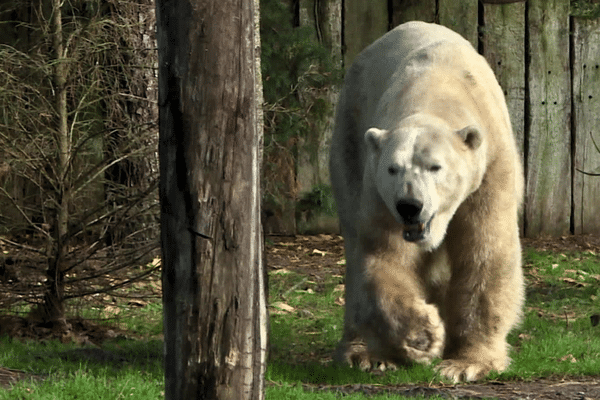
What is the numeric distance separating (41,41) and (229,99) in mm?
3359

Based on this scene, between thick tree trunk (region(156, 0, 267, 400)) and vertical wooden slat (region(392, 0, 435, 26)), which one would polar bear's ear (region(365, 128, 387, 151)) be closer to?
thick tree trunk (region(156, 0, 267, 400))

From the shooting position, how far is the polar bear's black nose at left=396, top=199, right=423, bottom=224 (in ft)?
16.6

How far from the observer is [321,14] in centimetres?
961

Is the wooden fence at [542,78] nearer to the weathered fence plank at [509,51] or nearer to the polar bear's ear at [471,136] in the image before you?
the weathered fence plank at [509,51]

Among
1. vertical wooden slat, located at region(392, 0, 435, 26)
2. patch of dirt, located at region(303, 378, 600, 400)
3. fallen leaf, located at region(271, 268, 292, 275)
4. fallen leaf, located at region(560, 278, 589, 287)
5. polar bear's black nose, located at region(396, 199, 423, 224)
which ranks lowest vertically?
patch of dirt, located at region(303, 378, 600, 400)

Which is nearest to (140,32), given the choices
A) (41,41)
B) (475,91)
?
(41,41)

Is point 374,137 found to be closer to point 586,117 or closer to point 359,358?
point 359,358

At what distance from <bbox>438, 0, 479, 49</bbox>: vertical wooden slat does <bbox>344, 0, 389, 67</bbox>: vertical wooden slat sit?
0.67 m

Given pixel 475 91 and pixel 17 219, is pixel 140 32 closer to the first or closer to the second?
pixel 17 219

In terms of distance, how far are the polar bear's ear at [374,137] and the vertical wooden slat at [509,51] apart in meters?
4.61

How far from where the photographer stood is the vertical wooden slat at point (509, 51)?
975cm

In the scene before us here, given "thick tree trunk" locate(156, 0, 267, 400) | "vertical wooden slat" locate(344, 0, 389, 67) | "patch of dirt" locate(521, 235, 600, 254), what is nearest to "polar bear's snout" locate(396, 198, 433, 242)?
"thick tree trunk" locate(156, 0, 267, 400)

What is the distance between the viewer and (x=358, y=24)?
31.7 ft

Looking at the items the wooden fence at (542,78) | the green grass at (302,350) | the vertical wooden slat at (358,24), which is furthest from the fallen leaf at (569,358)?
the vertical wooden slat at (358,24)
